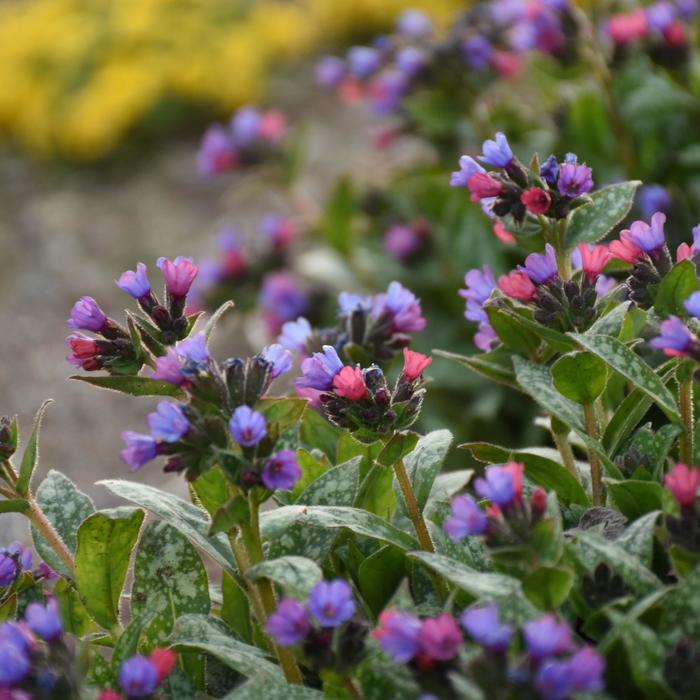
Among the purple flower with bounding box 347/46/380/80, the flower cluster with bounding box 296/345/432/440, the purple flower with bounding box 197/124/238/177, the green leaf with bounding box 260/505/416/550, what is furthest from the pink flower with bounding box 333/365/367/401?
the purple flower with bounding box 197/124/238/177

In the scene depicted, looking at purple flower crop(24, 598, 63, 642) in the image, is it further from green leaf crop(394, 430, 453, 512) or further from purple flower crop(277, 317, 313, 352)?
purple flower crop(277, 317, 313, 352)

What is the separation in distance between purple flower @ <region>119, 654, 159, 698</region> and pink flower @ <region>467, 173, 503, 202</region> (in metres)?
0.61

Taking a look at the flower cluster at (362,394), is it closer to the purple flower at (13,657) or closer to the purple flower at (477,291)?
the purple flower at (477,291)

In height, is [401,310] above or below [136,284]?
below

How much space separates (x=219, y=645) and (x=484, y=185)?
572mm

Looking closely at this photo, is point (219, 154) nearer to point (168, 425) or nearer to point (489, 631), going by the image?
point (168, 425)

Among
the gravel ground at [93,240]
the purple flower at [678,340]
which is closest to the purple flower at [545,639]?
the purple flower at [678,340]

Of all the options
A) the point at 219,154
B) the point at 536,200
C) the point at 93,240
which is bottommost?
the point at 93,240

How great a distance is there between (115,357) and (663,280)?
0.60 metres

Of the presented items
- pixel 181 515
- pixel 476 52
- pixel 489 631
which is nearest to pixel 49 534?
pixel 181 515

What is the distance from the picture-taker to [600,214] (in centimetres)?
138

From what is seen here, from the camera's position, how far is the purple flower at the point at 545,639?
35.2 inches

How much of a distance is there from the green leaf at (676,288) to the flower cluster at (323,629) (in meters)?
0.46

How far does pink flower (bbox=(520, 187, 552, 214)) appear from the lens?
1.22 m
